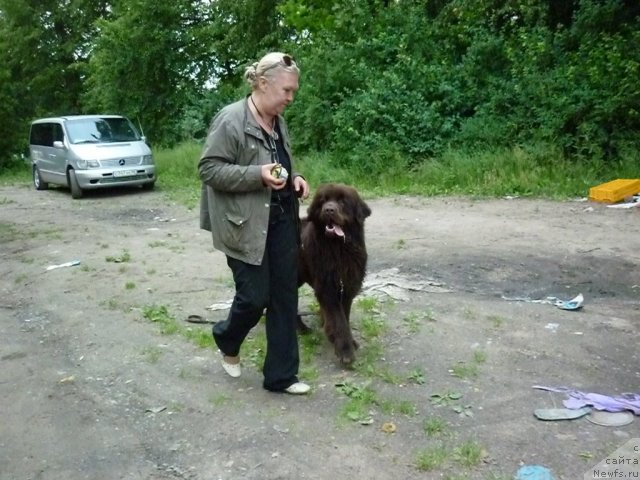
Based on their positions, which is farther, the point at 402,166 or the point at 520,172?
the point at 402,166

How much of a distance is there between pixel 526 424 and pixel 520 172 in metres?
9.17

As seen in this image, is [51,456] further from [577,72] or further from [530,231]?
[577,72]

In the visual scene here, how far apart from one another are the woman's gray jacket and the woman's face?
0.46ft

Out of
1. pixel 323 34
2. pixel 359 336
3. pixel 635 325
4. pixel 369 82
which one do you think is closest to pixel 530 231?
pixel 635 325

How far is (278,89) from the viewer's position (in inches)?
160

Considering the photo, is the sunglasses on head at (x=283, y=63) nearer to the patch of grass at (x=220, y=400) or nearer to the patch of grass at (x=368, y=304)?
the patch of grass at (x=220, y=400)

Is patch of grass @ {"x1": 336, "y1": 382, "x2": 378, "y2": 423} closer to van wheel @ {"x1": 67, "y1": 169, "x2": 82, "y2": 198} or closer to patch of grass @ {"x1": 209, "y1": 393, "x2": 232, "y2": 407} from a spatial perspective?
patch of grass @ {"x1": 209, "y1": 393, "x2": 232, "y2": 407}

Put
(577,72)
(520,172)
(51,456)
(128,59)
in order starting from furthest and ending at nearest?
(128,59) < (577,72) < (520,172) < (51,456)

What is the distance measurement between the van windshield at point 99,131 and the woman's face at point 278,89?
45.1ft

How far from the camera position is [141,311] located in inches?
258

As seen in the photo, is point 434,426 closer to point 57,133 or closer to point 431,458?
point 431,458

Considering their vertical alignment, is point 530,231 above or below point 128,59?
below

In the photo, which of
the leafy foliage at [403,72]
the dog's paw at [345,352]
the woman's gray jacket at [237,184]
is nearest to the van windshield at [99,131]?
the leafy foliage at [403,72]

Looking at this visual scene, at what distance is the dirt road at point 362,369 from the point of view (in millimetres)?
3725
